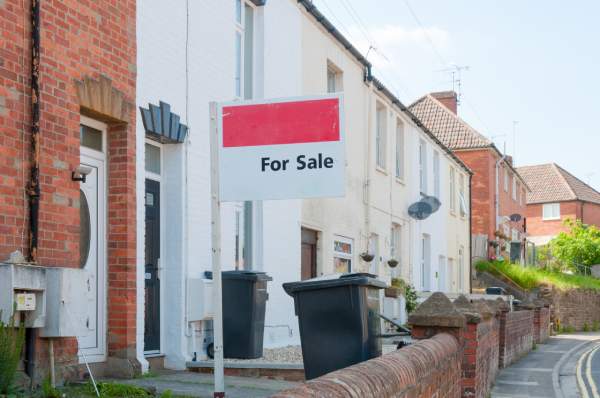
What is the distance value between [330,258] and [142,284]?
26.3 feet

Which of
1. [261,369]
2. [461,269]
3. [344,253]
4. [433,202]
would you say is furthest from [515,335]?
[461,269]

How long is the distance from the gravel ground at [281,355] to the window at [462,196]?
19.7 m

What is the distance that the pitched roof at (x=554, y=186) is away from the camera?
69.6m

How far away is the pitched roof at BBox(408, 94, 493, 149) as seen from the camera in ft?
131

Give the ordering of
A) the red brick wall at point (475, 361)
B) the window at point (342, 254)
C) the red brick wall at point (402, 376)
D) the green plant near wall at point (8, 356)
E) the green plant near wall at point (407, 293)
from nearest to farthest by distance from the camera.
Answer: the red brick wall at point (402, 376)
the green plant near wall at point (8, 356)
the red brick wall at point (475, 361)
the window at point (342, 254)
the green plant near wall at point (407, 293)

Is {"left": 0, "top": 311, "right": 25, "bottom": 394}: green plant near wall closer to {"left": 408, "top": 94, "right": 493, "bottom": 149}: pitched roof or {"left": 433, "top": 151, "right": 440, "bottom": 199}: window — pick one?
{"left": 433, "top": 151, "right": 440, "bottom": 199}: window

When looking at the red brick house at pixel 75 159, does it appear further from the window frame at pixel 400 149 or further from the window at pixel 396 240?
the window frame at pixel 400 149

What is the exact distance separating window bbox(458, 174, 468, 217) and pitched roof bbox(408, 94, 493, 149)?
6655mm

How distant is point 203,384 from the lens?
27.8 ft

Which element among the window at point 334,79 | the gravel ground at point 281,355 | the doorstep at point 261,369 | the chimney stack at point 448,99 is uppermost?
the chimney stack at point 448,99

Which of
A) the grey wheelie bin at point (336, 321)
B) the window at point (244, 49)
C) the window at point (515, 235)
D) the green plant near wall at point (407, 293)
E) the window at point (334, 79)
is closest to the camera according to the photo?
the grey wheelie bin at point (336, 321)

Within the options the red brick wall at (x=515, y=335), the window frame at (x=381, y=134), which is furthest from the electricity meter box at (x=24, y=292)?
the window frame at (x=381, y=134)

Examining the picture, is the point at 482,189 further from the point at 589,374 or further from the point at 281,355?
the point at 281,355

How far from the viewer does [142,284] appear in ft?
30.5
